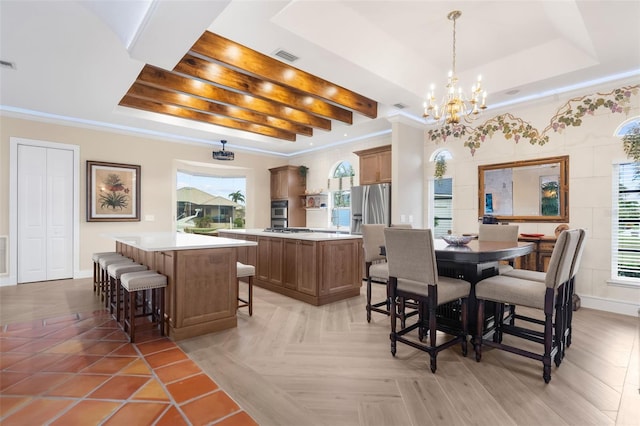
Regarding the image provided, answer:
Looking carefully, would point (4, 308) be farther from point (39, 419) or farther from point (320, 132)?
point (320, 132)

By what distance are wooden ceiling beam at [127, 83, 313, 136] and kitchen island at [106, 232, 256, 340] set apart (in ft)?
7.70

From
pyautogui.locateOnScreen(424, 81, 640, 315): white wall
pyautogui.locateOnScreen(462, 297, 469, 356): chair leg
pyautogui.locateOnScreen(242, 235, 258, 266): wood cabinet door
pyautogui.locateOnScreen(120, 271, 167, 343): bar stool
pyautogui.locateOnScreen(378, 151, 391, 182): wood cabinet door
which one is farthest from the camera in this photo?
pyautogui.locateOnScreen(378, 151, 391, 182): wood cabinet door

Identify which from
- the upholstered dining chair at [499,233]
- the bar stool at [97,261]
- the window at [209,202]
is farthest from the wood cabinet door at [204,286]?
the window at [209,202]

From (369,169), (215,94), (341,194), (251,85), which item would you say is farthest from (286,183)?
(251,85)

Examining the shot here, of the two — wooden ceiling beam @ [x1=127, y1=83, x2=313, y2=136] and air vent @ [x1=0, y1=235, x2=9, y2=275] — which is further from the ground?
wooden ceiling beam @ [x1=127, y1=83, x2=313, y2=136]

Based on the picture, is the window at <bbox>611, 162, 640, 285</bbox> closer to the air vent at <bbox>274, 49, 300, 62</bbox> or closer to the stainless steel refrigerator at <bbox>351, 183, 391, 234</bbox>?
the stainless steel refrigerator at <bbox>351, 183, 391, 234</bbox>

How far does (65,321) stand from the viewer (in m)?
3.32

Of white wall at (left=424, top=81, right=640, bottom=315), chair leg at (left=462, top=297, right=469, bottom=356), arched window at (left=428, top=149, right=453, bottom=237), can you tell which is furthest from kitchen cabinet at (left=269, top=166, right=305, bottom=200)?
chair leg at (left=462, top=297, right=469, bottom=356)

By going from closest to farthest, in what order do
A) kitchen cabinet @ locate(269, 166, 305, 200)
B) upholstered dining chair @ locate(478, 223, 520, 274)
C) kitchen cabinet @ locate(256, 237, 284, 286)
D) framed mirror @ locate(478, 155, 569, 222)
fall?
upholstered dining chair @ locate(478, 223, 520, 274)
framed mirror @ locate(478, 155, 569, 222)
kitchen cabinet @ locate(256, 237, 284, 286)
kitchen cabinet @ locate(269, 166, 305, 200)

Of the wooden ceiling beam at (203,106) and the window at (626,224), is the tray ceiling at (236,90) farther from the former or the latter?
the window at (626,224)

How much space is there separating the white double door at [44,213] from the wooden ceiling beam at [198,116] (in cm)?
169

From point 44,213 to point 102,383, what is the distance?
4509 mm

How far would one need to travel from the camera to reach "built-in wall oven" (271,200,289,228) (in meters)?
7.59

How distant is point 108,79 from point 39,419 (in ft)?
11.4
